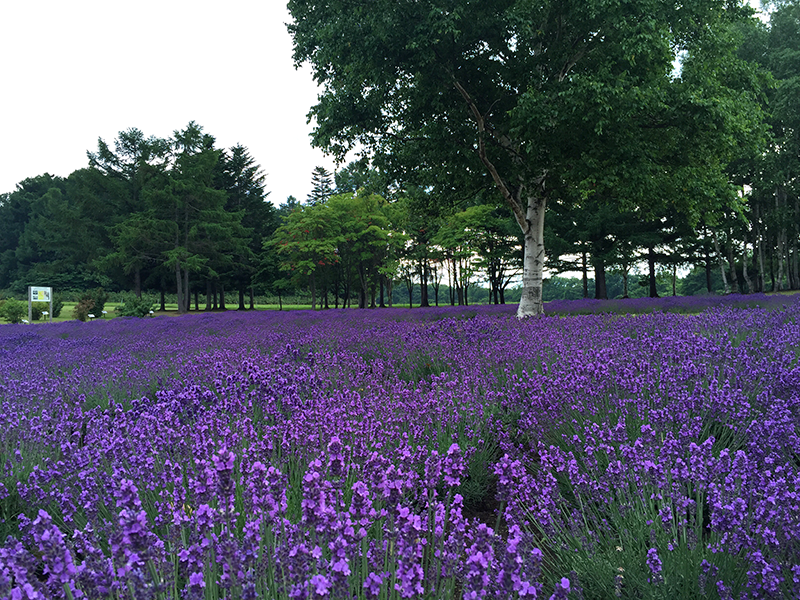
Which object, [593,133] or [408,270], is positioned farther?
[408,270]

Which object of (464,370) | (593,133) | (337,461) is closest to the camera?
(337,461)

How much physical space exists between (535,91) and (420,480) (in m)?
10.3

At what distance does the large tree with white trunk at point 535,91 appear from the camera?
34.5 ft

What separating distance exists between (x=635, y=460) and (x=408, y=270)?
41399 mm

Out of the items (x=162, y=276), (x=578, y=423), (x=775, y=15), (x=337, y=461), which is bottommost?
(x=578, y=423)

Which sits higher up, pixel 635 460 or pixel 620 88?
pixel 620 88

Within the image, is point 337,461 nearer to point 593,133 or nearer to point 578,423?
point 578,423

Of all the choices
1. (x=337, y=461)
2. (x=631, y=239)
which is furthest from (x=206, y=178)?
(x=337, y=461)

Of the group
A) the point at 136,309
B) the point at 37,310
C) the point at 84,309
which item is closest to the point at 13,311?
the point at 37,310

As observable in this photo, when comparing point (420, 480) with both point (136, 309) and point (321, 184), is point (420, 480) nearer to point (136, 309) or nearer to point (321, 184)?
point (136, 309)

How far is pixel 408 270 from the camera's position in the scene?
4353 centimetres

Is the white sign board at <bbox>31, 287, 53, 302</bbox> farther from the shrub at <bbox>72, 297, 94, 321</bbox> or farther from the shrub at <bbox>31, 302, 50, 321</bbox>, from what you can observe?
the shrub at <bbox>31, 302, 50, 321</bbox>

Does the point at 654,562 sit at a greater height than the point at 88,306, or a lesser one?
lesser

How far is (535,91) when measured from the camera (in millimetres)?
10688
